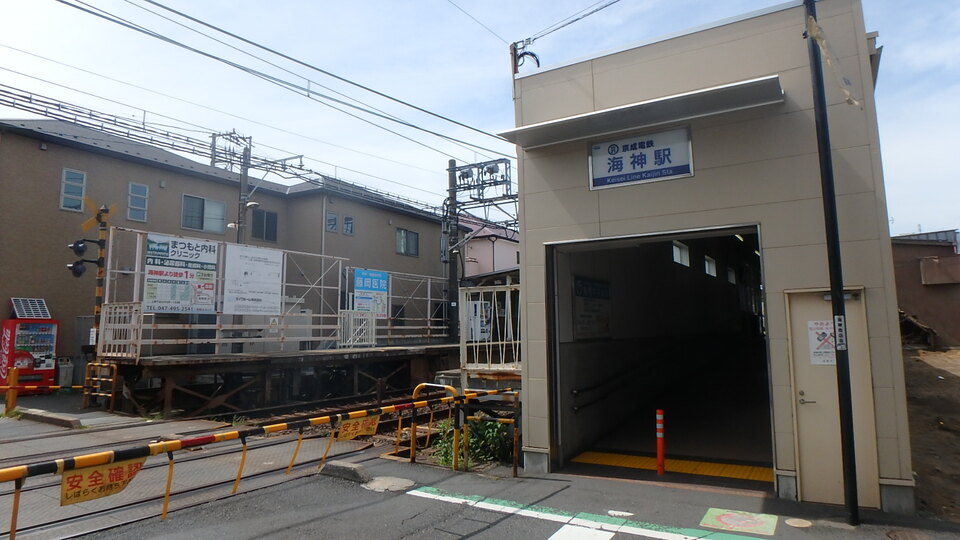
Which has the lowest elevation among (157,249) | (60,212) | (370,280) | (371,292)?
(371,292)

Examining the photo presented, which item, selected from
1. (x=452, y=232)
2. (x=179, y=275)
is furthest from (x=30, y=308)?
(x=452, y=232)

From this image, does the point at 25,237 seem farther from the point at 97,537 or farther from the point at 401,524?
the point at 401,524

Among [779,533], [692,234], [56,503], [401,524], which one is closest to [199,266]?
[56,503]

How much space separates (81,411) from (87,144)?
9.18 meters

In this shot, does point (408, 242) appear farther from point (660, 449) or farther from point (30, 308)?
point (660, 449)

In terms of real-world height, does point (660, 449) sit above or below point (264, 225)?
below

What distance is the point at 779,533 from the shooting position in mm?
5207

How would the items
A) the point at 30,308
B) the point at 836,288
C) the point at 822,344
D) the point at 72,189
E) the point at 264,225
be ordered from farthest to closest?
the point at 264,225 → the point at 72,189 → the point at 30,308 → the point at 822,344 → the point at 836,288

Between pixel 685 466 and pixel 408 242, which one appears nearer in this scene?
pixel 685 466

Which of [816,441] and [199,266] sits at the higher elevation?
[199,266]

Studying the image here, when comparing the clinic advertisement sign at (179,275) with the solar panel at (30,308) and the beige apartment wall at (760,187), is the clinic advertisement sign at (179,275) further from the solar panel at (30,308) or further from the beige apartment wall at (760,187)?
the beige apartment wall at (760,187)

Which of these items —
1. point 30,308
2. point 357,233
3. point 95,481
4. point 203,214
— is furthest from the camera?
point 357,233

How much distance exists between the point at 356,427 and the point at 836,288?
230 inches

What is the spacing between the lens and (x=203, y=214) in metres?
21.2
